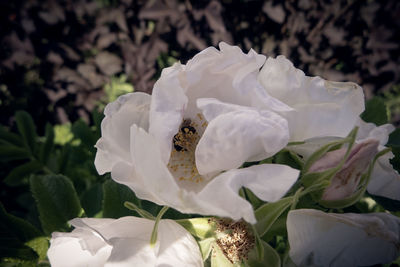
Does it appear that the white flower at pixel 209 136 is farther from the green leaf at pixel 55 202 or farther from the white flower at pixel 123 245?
the green leaf at pixel 55 202

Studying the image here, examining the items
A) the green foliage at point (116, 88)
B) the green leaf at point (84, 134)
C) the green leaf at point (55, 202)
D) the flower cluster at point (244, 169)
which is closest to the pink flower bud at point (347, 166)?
the flower cluster at point (244, 169)

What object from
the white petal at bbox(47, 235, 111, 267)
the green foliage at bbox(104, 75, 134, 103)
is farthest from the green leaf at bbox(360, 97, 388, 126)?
the green foliage at bbox(104, 75, 134, 103)

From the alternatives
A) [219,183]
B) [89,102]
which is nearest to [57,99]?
[89,102]

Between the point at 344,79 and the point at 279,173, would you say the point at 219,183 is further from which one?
the point at 344,79

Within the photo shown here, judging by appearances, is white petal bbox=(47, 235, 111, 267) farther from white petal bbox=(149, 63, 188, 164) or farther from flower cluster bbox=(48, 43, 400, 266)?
white petal bbox=(149, 63, 188, 164)

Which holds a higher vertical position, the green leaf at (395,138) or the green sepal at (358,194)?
the green sepal at (358,194)

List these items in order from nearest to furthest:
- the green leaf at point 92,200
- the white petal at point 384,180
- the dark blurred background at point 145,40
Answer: the white petal at point 384,180
the green leaf at point 92,200
the dark blurred background at point 145,40

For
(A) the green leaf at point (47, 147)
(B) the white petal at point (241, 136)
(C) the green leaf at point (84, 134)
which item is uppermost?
(B) the white petal at point (241, 136)
